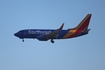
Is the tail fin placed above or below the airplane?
above

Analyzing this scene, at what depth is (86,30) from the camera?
359 feet

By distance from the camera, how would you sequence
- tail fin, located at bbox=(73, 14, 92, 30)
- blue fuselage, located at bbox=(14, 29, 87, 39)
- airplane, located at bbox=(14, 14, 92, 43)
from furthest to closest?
tail fin, located at bbox=(73, 14, 92, 30) → blue fuselage, located at bbox=(14, 29, 87, 39) → airplane, located at bbox=(14, 14, 92, 43)

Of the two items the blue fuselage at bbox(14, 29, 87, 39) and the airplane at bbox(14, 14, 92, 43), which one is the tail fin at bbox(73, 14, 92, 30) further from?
the blue fuselage at bbox(14, 29, 87, 39)

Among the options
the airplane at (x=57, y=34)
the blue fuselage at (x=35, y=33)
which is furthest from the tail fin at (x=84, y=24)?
the blue fuselage at (x=35, y=33)

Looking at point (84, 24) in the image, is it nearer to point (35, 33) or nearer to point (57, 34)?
point (57, 34)

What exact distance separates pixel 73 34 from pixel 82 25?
6736 mm

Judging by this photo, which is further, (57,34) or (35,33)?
(35,33)

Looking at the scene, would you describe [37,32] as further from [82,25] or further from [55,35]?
[82,25]

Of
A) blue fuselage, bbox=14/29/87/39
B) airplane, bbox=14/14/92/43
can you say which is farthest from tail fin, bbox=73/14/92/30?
blue fuselage, bbox=14/29/87/39

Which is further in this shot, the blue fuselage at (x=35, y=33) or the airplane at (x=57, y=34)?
the blue fuselage at (x=35, y=33)

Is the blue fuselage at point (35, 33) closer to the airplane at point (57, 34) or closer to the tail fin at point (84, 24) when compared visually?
the airplane at point (57, 34)

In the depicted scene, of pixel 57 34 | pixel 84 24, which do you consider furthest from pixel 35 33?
pixel 84 24

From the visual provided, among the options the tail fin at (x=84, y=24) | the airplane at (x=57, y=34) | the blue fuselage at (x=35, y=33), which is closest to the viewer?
the airplane at (x=57, y=34)

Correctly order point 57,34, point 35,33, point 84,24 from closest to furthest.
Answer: point 57,34 → point 35,33 → point 84,24
